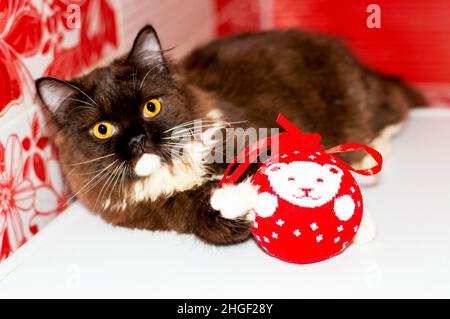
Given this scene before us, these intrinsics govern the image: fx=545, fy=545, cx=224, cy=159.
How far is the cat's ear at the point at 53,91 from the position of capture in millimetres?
1354

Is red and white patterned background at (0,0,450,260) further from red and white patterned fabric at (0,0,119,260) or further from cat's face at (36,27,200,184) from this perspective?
cat's face at (36,27,200,184)

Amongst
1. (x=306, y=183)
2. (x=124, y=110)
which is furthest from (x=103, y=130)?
(x=306, y=183)

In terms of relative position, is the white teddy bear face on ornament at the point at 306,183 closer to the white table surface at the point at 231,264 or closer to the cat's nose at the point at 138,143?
the white table surface at the point at 231,264

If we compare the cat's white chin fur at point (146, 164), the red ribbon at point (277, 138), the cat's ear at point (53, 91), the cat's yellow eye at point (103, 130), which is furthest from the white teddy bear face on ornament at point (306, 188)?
the cat's ear at point (53, 91)

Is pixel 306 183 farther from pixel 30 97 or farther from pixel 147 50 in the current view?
pixel 30 97

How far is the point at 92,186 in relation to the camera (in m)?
1.47

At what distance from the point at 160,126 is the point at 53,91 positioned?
28cm

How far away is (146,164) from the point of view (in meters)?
1.34

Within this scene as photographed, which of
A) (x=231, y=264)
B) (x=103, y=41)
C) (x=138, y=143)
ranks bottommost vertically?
(x=231, y=264)

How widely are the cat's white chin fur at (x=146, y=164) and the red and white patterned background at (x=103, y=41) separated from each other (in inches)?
15.8

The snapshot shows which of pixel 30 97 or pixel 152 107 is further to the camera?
pixel 30 97

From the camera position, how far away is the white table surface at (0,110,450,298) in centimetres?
119
